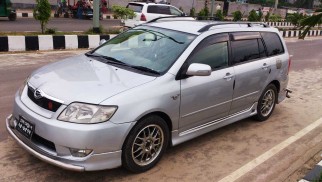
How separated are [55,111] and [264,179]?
233 cm

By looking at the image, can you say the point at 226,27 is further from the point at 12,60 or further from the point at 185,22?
the point at 12,60

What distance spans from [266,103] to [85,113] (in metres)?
3.51

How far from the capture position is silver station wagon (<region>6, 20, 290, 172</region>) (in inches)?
135

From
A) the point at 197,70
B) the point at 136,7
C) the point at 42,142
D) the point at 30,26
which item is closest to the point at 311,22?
the point at 197,70

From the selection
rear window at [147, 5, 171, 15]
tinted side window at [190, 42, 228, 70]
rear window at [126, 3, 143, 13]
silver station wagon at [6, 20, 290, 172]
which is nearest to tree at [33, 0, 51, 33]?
rear window at [126, 3, 143, 13]

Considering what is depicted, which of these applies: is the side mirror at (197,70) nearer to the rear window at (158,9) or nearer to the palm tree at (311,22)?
the palm tree at (311,22)

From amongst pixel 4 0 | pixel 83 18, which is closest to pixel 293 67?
pixel 4 0

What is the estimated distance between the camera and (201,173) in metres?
4.04

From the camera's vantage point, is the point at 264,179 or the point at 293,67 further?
the point at 293,67

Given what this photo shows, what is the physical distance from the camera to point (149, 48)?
15.1 ft

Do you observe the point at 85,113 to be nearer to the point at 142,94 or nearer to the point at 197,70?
the point at 142,94

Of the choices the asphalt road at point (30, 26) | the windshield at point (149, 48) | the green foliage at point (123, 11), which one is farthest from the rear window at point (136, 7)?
the windshield at point (149, 48)

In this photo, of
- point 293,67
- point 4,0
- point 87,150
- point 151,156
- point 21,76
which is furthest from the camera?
point 4,0

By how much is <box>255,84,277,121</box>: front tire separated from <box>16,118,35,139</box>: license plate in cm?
352
